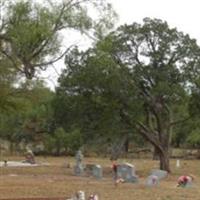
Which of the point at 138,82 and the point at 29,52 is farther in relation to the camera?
the point at 138,82

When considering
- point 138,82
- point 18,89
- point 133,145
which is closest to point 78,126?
point 138,82

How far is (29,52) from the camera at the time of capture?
17.9 meters

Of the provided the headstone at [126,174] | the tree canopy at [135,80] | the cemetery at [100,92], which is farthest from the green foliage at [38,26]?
the tree canopy at [135,80]

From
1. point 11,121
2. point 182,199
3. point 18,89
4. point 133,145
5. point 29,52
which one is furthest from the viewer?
point 133,145

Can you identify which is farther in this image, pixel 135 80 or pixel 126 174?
pixel 135 80

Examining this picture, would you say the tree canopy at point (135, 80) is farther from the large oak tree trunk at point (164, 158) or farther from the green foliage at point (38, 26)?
the green foliage at point (38, 26)

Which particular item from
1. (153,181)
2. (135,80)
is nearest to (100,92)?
(135,80)

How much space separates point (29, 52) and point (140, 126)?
2318cm

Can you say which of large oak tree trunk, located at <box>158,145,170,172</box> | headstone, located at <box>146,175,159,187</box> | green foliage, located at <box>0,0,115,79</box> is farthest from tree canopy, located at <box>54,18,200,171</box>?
green foliage, located at <box>0,0,115,79</box>

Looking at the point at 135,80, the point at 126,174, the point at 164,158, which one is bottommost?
the point at 126,174

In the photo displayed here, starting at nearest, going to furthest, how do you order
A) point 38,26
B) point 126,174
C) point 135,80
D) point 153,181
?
point 38,26 → point 153,181 → point 126,174 → point 135,80

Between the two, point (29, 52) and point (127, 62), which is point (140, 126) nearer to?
point (127, 62)

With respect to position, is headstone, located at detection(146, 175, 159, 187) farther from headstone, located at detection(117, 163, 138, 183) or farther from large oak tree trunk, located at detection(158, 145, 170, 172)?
large oak tree trunk, located at detection(158, 145, 170, 172)

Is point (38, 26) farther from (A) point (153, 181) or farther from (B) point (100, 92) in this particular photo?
(B) point (100, 92)
